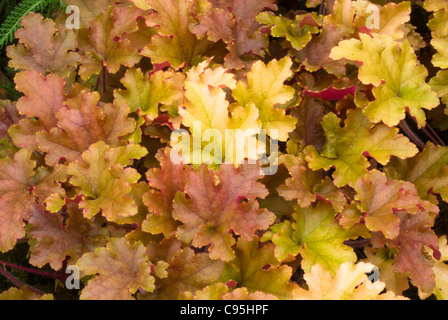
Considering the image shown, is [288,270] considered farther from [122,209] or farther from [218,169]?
[122,209]

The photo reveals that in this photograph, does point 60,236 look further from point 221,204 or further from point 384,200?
point 384,200

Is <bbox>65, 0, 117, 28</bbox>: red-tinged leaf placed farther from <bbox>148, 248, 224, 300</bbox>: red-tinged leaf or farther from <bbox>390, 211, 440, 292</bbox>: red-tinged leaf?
<bbox>390, 211, 440, 292</bbox>: red-tinged leaf

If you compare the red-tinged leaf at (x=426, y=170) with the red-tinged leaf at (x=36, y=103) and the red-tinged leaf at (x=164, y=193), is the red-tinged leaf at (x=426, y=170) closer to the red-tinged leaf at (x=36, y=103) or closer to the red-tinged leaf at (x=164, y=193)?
the red-tinged leaf at (x=164, y=193)

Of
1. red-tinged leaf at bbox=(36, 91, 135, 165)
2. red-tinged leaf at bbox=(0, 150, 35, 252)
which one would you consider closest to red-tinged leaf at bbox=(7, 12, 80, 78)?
red-tinged leaf at bbox=(36, 91, 135, 165)

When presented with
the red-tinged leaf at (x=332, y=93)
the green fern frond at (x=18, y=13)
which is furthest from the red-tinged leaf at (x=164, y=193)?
the green fern frond at (x=18, y=13)

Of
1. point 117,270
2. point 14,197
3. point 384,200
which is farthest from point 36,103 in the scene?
point 384,200
